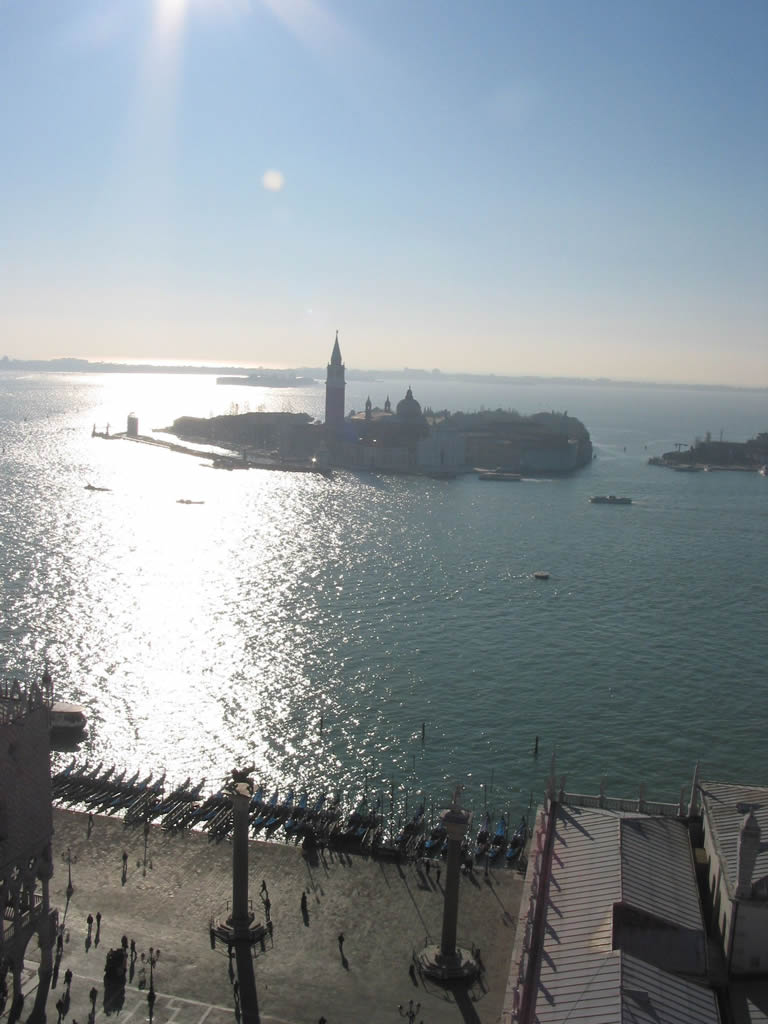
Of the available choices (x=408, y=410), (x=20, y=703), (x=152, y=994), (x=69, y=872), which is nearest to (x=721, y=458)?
(x=408, y=410)

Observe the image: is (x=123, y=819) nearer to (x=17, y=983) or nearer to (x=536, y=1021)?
(x=17, y=983)

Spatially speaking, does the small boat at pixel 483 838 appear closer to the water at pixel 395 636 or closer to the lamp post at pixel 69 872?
the water at pixel 395 636

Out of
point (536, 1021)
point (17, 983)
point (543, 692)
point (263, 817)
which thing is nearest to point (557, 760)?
point (543, 692)

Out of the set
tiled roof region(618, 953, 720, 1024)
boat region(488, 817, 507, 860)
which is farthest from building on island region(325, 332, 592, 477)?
tiled roof region(618, 953, 720, 1024)

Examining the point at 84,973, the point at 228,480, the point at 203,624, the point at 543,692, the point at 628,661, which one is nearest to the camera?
the point at 84,973

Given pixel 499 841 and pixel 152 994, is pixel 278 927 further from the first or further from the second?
pixel 499 841

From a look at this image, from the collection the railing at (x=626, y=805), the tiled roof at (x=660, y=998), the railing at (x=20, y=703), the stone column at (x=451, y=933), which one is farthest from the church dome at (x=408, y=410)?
the tiled roof at (x=660, y=998)
